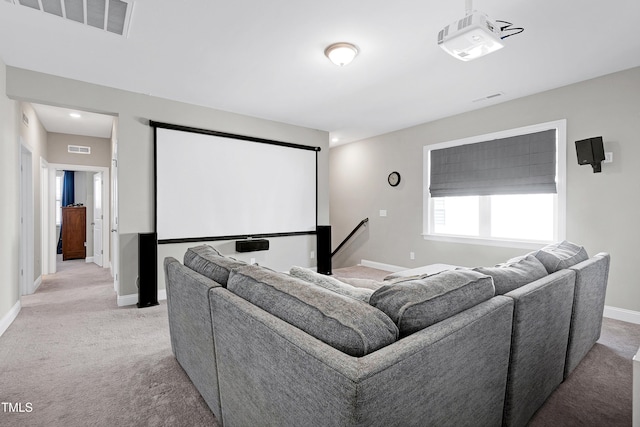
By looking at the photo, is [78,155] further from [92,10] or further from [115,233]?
[92,10]

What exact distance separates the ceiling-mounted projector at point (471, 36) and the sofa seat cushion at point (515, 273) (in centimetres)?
146

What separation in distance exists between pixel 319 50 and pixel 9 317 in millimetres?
4030

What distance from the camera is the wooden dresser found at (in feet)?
24.5

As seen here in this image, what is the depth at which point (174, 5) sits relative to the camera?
2299 mm

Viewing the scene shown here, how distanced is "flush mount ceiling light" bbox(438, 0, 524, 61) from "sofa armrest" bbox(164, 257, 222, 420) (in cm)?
213

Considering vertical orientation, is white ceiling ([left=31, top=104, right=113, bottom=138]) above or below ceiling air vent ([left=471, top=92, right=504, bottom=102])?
above

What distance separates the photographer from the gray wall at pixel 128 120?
11.2 feet

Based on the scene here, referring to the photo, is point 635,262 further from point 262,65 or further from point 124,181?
point 124,181

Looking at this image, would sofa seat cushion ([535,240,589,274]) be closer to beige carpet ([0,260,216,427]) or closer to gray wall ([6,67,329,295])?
beige carpet ([0,260,216,427])

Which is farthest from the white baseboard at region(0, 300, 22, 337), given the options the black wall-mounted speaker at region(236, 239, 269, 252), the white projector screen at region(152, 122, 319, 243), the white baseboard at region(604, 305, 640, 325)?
the white baseboard at region(604, 305, 640, 325)

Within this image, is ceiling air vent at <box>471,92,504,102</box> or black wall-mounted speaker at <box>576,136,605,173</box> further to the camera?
ceiling air vent at <box>471,92,504,102</box>

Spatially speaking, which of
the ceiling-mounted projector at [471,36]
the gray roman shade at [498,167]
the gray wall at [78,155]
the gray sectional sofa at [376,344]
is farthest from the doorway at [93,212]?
the ceiling-mounted projector at [471,36]

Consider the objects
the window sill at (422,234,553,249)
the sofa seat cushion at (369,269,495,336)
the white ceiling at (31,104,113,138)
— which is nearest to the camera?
the sofa seat cushion at (369,269,495,336)

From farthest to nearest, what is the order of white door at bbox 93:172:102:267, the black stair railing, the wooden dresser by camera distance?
the wooden dresser
white door at bbox 93:172:102:267
the black stair railing
